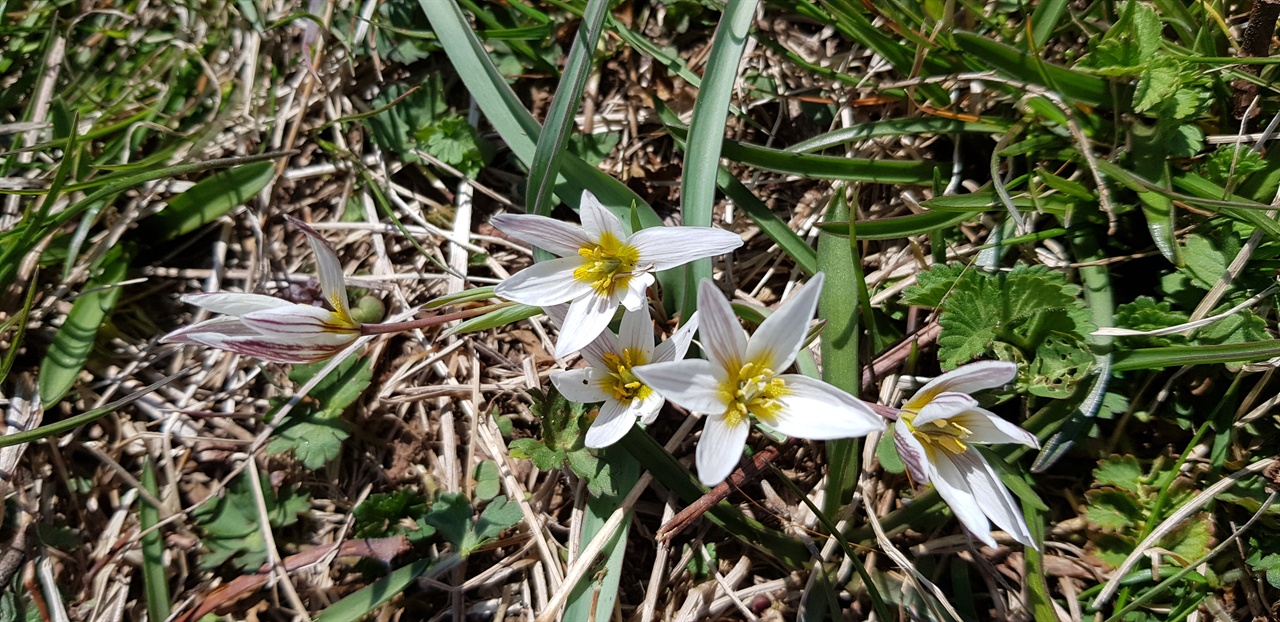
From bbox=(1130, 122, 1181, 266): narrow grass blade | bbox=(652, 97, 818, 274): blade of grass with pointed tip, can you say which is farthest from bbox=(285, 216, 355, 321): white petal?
bbox=(1130, 122, 1181, 266): narrow grass blade

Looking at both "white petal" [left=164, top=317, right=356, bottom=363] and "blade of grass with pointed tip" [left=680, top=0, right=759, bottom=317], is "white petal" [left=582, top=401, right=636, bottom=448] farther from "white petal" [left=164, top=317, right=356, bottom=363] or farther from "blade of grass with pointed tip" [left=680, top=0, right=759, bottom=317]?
"white petal" [left=164, top=317, right=356, bottom=363]

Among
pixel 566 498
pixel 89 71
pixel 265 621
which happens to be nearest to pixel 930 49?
pixel 566 498

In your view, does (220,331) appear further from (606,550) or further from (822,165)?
(822,165)

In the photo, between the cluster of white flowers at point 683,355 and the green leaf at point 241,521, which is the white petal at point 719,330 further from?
the green leaf at point 241,521

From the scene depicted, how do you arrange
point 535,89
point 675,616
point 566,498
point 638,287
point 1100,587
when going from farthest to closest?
point 535,89
point 566,498
point 675,616
point 1100,587
point 638,287

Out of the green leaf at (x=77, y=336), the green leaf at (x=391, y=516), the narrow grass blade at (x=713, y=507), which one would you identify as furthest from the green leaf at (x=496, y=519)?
the green leaf at (x=77, y=336)

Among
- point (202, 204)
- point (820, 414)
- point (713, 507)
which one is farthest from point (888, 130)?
point (202, 204)

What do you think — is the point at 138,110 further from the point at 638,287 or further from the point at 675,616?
the point at 675,616
